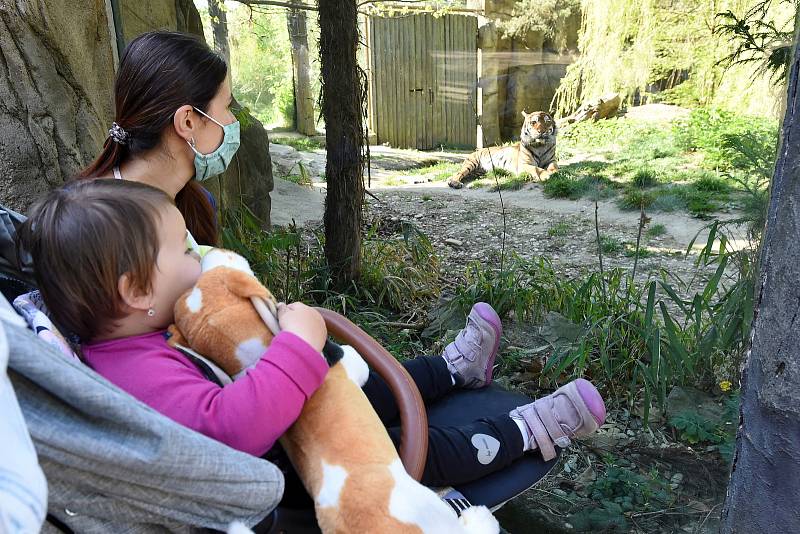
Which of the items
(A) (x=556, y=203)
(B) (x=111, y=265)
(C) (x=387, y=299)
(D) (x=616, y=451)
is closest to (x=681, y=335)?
(D) (x=616, y=451)

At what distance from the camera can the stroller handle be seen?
1257 mm

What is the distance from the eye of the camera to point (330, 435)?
116 cm

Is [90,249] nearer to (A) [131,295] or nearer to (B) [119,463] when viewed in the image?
(A) [131,295]

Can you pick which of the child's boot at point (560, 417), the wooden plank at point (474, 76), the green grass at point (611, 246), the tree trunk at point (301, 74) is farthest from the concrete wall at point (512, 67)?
the child's boot at point (560, 417)

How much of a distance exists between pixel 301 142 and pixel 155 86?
38.0ft

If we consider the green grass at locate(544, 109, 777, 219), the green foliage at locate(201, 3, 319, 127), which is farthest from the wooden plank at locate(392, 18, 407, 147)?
the green foliage at locate(201, 3, 319, 127)

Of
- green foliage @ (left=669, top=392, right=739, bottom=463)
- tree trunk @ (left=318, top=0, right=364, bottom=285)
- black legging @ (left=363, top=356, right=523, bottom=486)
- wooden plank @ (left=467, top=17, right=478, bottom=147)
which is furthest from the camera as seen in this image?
wooden plank @ (left=467, top=17, right=478, bottom=147)

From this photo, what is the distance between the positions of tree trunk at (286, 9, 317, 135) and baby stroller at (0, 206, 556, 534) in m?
12.7

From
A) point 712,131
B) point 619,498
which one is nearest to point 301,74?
point 712,131

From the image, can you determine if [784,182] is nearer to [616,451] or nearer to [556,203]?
[616,451]

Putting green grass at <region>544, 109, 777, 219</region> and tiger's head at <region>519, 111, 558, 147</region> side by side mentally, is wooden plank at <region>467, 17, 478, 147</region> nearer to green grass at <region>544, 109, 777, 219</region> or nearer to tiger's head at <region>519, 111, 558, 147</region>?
tiger's head at <region>519, 111, 558, 147</region>

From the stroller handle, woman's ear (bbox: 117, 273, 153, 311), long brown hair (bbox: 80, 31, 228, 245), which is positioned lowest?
the stroller handle

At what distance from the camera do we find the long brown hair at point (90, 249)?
44.9 inches

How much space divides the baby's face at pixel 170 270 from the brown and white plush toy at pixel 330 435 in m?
0.04
